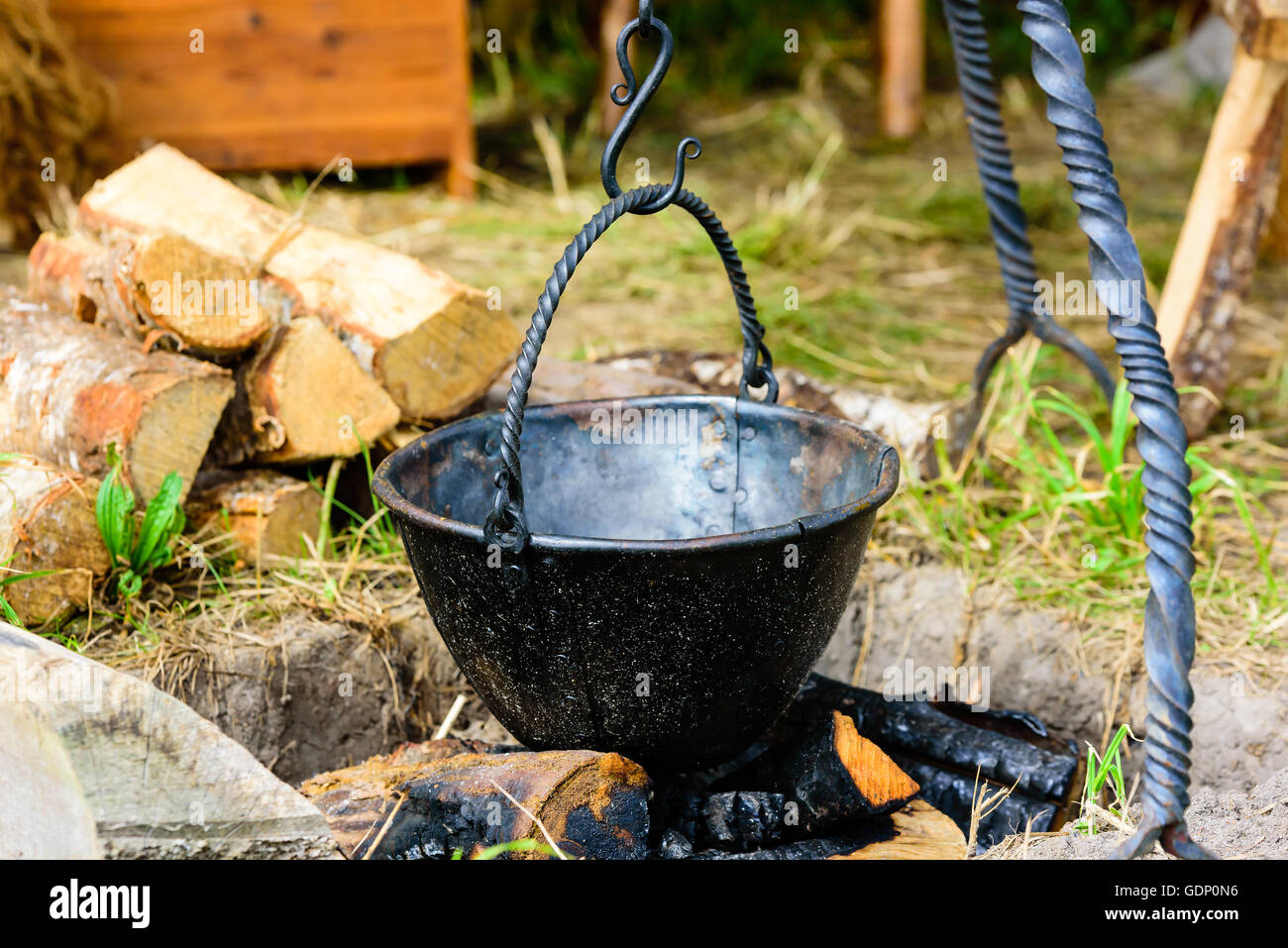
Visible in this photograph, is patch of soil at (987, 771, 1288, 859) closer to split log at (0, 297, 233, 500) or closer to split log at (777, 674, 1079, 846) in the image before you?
split log at (777, 674, 1079, 846)

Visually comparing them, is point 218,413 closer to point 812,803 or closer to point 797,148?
point 812,803

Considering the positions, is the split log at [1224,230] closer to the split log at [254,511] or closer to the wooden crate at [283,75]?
the split log at [254,511]

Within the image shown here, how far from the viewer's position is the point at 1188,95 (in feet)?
22.9

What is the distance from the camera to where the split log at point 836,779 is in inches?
74.6

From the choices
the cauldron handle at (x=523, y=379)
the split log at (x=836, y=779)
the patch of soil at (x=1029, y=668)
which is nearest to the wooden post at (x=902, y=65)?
the patch of soil at (x=1029, y=668)

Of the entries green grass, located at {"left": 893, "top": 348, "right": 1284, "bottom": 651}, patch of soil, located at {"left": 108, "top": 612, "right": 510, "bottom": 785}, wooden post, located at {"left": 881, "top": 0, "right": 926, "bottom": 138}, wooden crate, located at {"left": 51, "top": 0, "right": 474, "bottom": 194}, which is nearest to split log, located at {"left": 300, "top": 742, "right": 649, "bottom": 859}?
patch of soil, located at {"left": 108, "top": 612, "right": 510, "bottom": 785}

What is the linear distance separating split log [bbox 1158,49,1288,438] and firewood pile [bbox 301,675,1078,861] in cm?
134

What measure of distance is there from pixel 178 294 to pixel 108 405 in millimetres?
253

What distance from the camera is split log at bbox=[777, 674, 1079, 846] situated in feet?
6.75

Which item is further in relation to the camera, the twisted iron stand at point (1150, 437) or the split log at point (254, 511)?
the split log at point (254, 511)

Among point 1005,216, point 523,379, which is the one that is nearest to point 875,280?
point 1005,216

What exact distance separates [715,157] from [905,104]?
108cm

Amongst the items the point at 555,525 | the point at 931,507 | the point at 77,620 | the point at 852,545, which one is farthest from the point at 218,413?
the point at 931,507

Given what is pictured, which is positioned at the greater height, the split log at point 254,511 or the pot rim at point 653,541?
the pot rim at point 653,541
